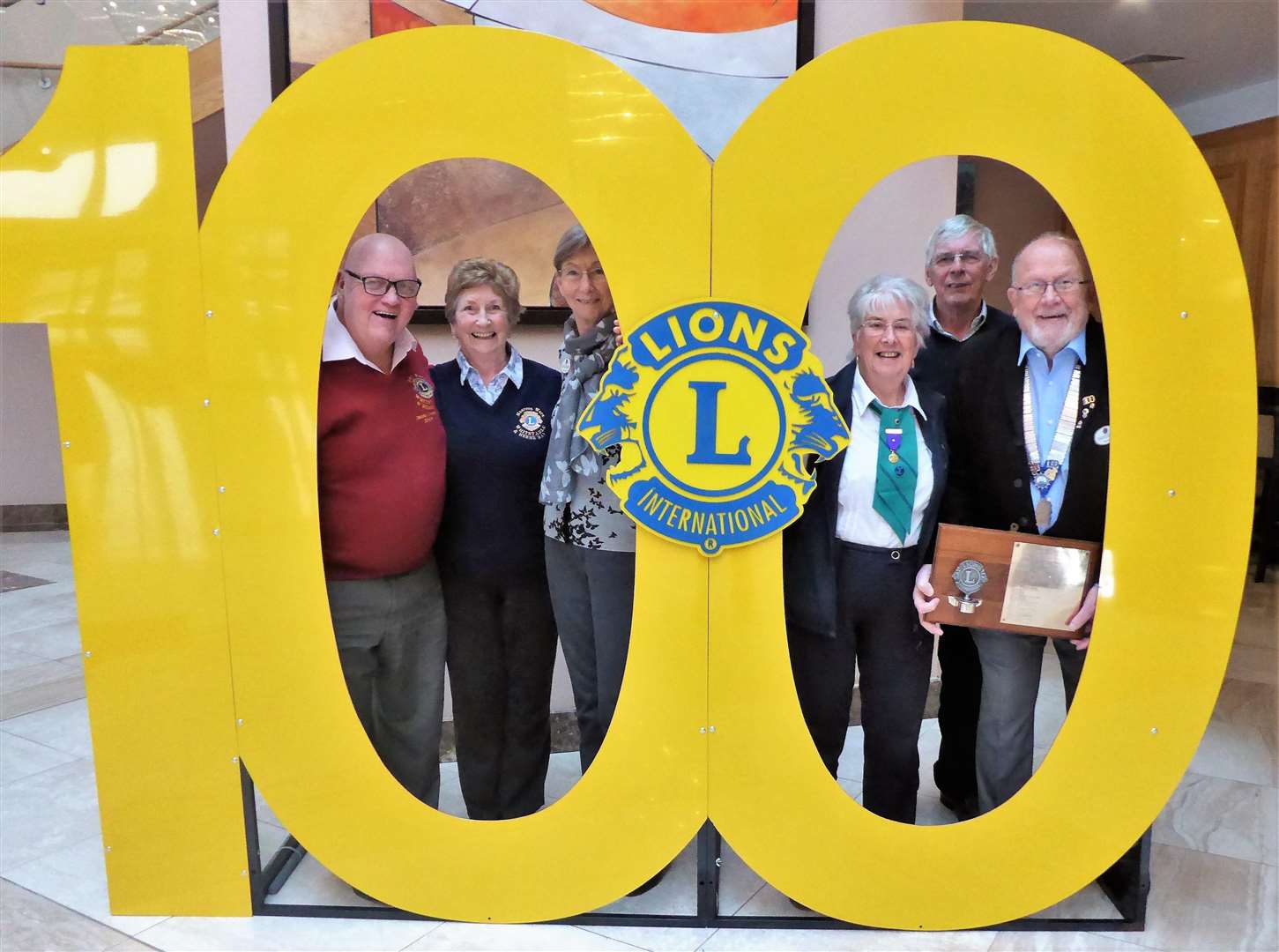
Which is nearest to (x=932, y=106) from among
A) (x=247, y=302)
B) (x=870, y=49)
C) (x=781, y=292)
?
(x=870, y=49)

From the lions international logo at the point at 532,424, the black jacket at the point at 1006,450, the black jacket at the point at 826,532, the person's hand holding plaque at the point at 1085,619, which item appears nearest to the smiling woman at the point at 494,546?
the lions international logo at the point at 532,424

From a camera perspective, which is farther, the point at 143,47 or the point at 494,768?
the point at 494,768

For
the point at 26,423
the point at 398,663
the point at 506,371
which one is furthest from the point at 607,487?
the point at 26,423

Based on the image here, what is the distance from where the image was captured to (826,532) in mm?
1821

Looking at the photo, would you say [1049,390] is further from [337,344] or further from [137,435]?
[137,435]

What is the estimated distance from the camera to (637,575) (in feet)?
5.99

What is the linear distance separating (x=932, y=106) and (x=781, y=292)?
1.49 feet

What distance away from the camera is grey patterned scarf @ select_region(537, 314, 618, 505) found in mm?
1794

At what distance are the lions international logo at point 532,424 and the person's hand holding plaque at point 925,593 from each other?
2.78 ft

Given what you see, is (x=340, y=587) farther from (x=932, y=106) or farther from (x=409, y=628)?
(x=932, y=106)

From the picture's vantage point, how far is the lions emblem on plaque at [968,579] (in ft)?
5.90

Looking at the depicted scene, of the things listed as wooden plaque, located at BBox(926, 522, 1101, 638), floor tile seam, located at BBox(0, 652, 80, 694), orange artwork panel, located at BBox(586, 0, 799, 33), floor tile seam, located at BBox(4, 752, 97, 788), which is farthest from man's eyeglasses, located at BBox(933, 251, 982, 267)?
floor tile seam, located at BBox(0, 652, 80, 694)

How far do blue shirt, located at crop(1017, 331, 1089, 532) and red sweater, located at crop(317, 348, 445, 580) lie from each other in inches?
49.1

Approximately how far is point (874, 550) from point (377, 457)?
42.0 inches
